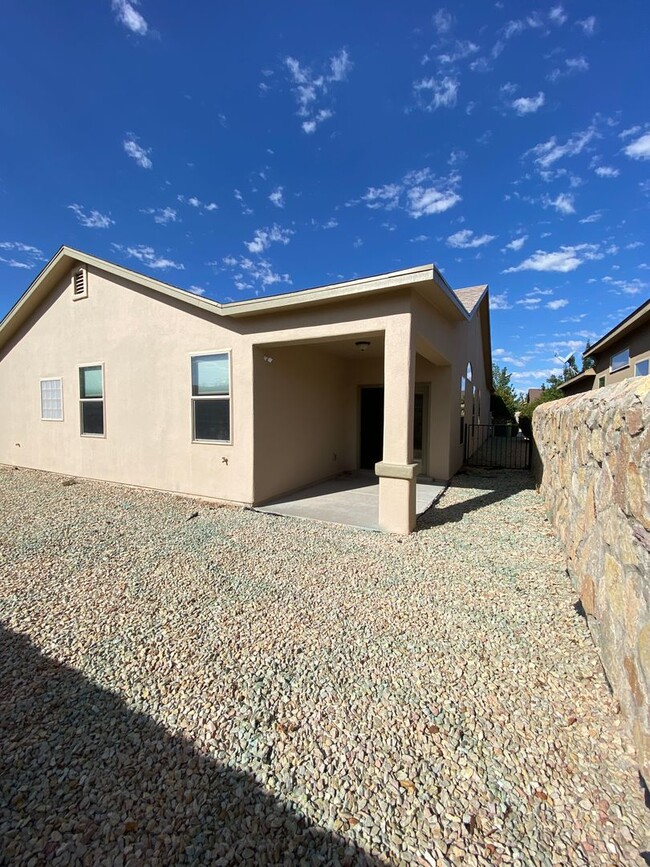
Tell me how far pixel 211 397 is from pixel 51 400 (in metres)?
6.11

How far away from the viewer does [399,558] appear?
4500 mm

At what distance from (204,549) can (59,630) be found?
1.85 meters

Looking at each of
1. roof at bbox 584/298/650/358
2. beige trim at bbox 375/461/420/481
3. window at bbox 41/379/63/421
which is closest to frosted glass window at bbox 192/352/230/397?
beige trim at bbox 375/461/420/481

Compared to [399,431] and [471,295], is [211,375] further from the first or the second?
[471,295]

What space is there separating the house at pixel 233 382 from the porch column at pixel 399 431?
0.02 metres

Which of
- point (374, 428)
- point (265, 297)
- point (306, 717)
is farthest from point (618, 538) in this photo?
point (374, 428)

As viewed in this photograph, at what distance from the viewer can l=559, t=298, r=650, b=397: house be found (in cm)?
991

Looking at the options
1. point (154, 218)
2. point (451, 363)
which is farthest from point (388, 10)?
point (154, 218)

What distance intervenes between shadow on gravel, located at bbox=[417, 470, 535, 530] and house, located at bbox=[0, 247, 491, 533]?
0.61 meters

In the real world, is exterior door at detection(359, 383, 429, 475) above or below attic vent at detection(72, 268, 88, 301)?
below

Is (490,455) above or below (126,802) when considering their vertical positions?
above

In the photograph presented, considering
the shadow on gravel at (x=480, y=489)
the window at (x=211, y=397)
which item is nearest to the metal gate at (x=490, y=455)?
the shadow on gravel at (x=480, y=489)

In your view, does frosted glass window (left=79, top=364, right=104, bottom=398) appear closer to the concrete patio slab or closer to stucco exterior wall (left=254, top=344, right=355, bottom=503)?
stucco exterior wall (left=254, top=344, right=355, bottom=503)

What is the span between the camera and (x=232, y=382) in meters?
6.81
